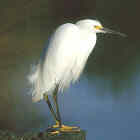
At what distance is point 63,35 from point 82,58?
0.60 ft

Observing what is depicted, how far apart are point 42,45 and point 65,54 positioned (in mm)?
1240

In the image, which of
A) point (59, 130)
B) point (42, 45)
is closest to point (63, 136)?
point (59, 130)

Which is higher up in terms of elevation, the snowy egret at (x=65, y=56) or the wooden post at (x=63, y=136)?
the snowy egret at (x=65, y=56)

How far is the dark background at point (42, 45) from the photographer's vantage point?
10.8ft

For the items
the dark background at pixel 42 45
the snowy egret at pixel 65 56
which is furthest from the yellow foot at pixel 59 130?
the dark background at pixel 42 45

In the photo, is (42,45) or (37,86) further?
(42,45)

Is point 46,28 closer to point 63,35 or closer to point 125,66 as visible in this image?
point 125,66

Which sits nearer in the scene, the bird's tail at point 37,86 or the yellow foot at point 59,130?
the yellow foot at point 59,130

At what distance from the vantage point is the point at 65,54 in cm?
213

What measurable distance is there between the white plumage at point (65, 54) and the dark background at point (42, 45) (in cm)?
110

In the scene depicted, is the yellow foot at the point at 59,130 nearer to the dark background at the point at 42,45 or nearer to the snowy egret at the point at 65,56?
the snowy egret at the point at 65,56

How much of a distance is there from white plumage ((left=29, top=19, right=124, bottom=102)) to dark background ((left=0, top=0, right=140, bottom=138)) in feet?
3.60

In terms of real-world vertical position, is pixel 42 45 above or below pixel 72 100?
above

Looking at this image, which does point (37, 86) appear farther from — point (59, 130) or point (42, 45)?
point (42, 45)
